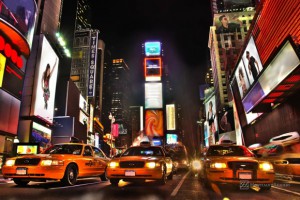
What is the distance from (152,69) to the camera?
256ft

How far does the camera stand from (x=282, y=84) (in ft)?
61.4

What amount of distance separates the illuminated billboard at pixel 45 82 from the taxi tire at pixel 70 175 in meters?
31.1

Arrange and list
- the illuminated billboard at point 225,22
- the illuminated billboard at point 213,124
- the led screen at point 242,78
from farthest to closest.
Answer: the illuminated billboard at point 225,22, the illuminated billboard at point 213,124, the led screen at point 242,78

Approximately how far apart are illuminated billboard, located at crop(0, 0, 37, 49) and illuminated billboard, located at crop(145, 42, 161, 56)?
52.0 m

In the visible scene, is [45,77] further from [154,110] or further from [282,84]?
[154,110]

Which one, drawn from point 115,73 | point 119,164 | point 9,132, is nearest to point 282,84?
point 119,164

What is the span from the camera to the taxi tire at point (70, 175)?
8.36 meters

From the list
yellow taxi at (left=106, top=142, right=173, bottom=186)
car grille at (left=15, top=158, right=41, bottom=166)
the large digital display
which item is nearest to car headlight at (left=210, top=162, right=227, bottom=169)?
yellow taxi at (left=106, top=142, right=173, bottom=186)

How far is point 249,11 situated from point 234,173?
111 m

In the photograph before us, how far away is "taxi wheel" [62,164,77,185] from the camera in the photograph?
329 inches

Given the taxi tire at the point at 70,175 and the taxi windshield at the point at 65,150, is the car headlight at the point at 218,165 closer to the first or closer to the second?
the taxi tire at the point at 70,175

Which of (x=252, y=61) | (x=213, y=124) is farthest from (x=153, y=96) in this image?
(x=252, y=61)

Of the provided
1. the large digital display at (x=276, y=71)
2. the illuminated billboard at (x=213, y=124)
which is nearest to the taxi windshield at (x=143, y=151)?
the large digital display at (x=276, y=71)

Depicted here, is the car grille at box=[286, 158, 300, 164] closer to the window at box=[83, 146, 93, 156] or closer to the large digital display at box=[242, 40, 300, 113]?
the large digital display at box=[242, 40, 300, 113]
